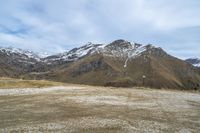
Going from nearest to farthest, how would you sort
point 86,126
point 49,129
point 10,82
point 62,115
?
point 49,129, point 86,126, point 62,115, point 10,82

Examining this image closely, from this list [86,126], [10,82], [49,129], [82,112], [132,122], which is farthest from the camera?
[10,82]

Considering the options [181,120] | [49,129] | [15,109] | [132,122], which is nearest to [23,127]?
[49,129]

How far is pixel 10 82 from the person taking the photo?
89.2 metres

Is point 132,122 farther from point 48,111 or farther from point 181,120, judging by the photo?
point 48,111

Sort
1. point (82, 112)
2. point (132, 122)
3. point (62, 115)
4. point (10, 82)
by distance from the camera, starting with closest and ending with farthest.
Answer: point (132, 122), point (62, 115), point (82, 112), point (10, 82)

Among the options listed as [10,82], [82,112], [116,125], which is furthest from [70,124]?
[10,82]

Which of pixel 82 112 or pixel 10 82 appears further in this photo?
pixel 10 82

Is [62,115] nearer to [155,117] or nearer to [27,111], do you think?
[27,111]

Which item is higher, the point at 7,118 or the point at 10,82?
the point at 10,82

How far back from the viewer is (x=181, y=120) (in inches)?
1510

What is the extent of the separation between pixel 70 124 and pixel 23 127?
14.1 feet

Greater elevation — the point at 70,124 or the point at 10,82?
the point at 10,82

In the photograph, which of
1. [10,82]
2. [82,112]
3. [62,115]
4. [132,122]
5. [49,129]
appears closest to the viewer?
[49,129]

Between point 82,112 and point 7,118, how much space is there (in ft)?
30.0
